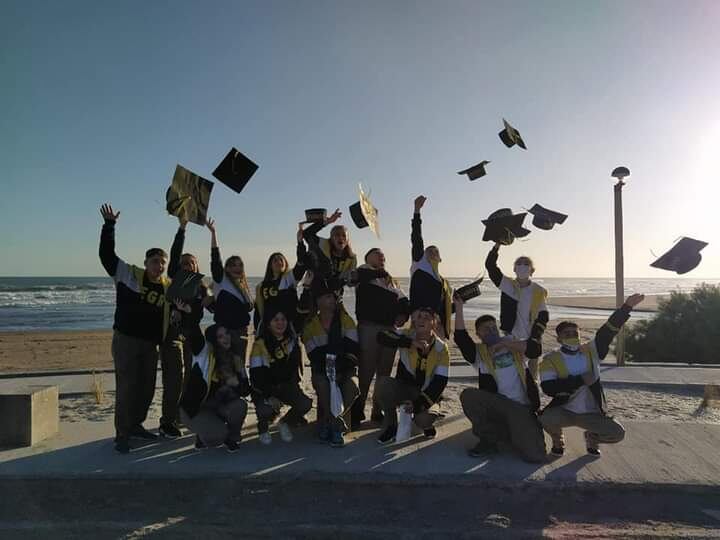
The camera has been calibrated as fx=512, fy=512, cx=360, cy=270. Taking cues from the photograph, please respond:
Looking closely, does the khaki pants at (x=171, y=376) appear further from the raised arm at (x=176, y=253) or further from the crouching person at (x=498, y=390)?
the crouching person at (x=498, y=390)

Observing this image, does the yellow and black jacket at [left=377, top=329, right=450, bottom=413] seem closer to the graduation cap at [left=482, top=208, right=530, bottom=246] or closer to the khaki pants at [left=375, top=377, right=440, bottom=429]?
the khaki pants at [left=375, top=377, right=440, bottom=429]

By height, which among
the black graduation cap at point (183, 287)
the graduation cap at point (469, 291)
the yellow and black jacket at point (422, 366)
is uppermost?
the black graduation cap at point (183, 287)

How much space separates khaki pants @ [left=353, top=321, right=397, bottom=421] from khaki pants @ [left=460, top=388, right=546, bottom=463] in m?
1.01

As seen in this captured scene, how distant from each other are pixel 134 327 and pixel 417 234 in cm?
318

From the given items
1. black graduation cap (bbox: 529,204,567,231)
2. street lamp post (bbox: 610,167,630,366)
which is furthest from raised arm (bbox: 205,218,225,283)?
street lamp post (bbox: 610,167,630,366)

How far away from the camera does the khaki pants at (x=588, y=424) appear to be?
15.3ft

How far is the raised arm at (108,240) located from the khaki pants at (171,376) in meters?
0.97

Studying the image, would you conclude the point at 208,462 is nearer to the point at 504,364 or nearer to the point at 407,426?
the point at 407,426

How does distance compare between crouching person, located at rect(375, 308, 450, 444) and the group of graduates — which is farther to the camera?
crouching person, located at rect(375, 308, 450, 444)

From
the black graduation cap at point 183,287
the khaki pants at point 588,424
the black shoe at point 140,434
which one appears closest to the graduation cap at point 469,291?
the khaki pants at point 588,424

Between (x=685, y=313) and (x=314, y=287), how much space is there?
1116 cm

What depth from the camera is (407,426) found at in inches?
198

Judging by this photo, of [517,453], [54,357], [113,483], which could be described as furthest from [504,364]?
[54,357]

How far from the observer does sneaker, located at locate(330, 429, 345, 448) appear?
16.2 feet
